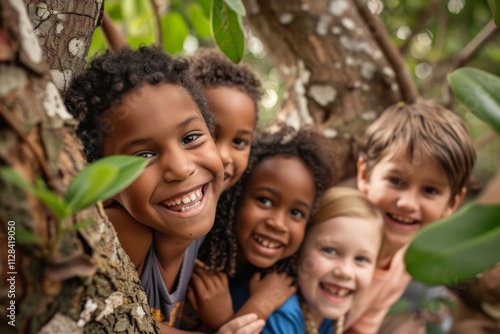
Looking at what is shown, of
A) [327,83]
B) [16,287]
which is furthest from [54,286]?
[327,83]

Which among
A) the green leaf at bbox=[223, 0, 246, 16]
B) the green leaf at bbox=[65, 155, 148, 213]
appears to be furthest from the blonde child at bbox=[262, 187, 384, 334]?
the green leaf at bbox=[65, 155, 148, 213]

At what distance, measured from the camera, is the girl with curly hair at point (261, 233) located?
3.82 ft

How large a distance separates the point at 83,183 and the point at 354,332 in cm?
123

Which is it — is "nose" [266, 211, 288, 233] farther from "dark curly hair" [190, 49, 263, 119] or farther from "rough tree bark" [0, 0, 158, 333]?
"rough tree bark" [0, 0, 158, 333]

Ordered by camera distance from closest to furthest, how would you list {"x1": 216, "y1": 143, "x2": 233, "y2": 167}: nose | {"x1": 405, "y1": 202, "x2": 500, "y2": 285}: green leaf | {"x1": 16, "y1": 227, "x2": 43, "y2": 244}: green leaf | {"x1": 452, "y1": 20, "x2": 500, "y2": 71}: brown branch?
1. {"x1": 16, "y1": 227, "x2": 43, "y2": 244}: green leaf
2. {"x1": 405, "y1": 202, "x2": 500, "y2": 285}: green leaf
3. {"x1": 216, "y1": 143, "x2": 233, "y2": 167}: nose
4. {"x1": 452, "y1": 20, "x2": 500, "y2": 71}: brown branch

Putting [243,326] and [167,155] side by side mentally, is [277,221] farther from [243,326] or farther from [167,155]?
[167,155]

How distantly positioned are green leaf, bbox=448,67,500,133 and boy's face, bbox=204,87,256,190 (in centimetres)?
51

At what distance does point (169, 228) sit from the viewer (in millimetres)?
895

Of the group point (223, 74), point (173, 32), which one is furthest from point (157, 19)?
point (223, 74)

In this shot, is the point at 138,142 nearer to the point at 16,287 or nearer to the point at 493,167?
the point at 16,287

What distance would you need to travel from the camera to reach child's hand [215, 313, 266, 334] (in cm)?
104

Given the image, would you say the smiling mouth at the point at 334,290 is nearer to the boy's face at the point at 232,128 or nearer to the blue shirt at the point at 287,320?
the blue shirt at the point at 287,320

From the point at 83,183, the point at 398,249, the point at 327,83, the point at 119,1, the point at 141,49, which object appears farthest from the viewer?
the point at 119,1

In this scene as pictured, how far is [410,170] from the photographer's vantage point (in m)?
1.33
